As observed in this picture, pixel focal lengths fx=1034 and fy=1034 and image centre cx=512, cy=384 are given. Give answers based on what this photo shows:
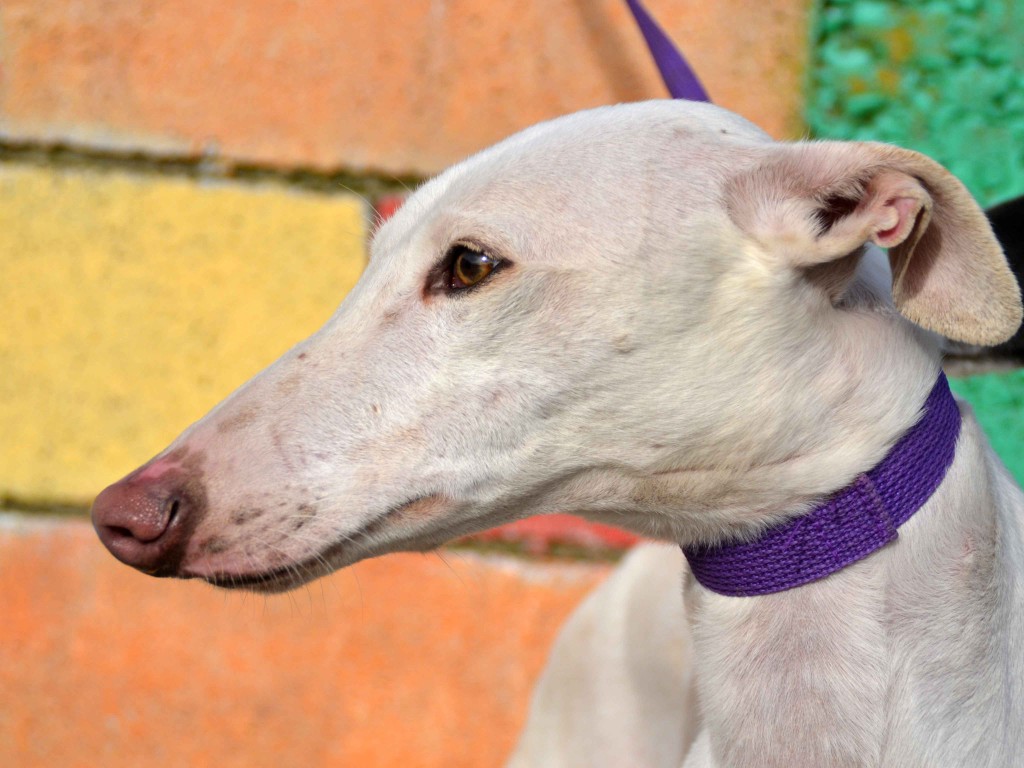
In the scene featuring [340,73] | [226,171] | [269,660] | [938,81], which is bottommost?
[269,660]

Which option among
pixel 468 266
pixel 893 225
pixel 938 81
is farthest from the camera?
pixel 938 81

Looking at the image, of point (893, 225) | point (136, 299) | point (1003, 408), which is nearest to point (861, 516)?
point (893, 225)

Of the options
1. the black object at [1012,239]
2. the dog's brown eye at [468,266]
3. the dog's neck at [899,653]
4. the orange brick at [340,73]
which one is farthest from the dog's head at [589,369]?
the orange brick at [340,73]

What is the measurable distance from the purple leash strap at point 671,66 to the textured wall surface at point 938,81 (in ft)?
2.46

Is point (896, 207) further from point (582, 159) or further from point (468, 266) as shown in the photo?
point (468, 266)

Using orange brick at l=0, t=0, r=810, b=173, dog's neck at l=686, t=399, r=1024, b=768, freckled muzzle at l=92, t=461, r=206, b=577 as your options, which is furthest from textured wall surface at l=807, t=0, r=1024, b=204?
freckled muzzle at l=92, t=461, r=206, b=577

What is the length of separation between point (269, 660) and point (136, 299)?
880 mm

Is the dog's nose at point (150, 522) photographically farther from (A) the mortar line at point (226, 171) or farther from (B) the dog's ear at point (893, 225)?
(A) the mortar line at point (226, 171)

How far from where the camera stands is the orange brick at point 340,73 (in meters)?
2.24

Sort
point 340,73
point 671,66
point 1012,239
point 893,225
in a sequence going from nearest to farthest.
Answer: point 893,225, point 1012,239, point 671,66, point 340,73

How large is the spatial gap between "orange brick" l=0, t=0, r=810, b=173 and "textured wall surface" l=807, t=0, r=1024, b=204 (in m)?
0.14

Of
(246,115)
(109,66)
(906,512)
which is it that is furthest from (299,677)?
(906,512)

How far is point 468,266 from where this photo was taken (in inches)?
44.9

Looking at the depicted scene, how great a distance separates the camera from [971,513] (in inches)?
44.2
